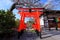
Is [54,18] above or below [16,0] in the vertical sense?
below

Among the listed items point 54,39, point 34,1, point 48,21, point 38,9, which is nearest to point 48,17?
point 48,21

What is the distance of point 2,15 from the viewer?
605 cm

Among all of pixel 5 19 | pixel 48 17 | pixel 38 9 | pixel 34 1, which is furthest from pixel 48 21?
pixel 5 19

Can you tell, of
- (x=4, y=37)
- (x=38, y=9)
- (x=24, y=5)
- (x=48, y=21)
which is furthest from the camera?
(x=48, y=21)

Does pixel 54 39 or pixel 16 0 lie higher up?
pixel 16 0

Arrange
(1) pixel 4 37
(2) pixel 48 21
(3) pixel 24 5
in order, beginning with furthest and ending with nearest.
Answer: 1. (2) pixel 48 21
2. (3) pixel 24 5
3. (1) pixel 4 37

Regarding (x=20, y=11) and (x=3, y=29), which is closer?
(x=3, y=29)

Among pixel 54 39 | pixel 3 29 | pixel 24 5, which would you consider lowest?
pixel 54 39

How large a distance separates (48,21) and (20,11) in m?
9.17

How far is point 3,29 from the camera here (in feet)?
19.5

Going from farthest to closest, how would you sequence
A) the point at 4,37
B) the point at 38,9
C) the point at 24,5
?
the point at 24,5
the point at 38,9
the point at 4,37

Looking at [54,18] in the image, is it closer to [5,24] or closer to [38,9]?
[38,9]

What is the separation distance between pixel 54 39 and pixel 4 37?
193 cm

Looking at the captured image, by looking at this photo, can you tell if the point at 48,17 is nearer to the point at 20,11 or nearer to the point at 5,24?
the point at 20,11
